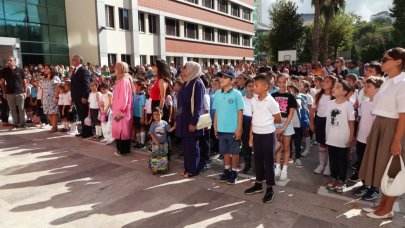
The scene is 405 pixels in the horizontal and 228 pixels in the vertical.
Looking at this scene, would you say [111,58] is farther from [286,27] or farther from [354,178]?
[354,178]

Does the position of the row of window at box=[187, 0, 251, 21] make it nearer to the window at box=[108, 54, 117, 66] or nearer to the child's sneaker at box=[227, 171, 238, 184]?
the window at box=[108, 54, 117, 66]

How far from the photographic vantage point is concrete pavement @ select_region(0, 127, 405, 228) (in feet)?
12.2

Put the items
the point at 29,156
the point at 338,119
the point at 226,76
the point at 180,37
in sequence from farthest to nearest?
the point at 180,37 → the point at 29,156 → the point at 226,76 → the point at 338,119

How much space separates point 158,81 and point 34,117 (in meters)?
6.58

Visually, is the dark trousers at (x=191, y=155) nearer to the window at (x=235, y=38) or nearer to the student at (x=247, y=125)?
the student at (x=247, y=125)

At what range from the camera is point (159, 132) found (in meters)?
5.84

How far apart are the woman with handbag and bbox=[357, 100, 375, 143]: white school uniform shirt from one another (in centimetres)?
85

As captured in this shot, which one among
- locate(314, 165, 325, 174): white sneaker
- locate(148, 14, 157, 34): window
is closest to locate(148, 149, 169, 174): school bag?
locate(314, 165, 325, 174): white sneaker

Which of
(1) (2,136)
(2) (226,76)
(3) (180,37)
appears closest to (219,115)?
(2) (226,76)

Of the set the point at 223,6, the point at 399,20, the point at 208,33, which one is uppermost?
the point at 223,6

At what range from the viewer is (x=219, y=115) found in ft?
16.3

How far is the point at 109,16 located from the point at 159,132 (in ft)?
59.0

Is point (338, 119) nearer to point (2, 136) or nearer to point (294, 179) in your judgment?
point (294, 179)

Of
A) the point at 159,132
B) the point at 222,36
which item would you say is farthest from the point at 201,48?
the point at 159,132
